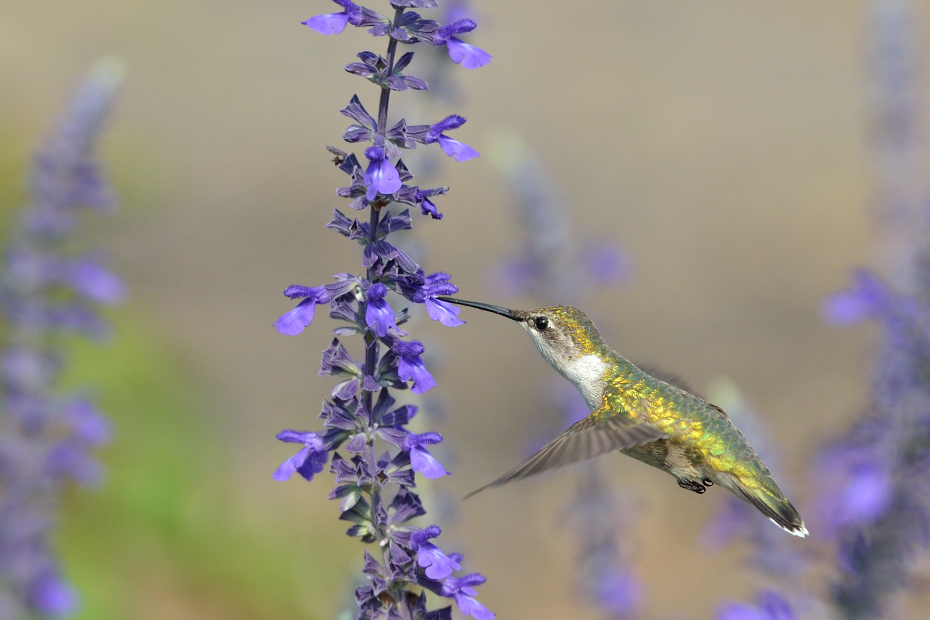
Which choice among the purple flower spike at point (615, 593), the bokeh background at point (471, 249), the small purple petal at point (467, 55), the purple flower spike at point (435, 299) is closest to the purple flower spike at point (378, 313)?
the purple flower spike at point (435, 299)

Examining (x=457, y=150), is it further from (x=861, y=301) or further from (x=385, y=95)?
(x=861, y=301)

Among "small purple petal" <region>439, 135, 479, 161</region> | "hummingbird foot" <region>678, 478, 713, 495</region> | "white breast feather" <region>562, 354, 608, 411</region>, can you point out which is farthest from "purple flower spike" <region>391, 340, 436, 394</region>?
"hummingbird foot" <region>678, 478, 713, 495</region>

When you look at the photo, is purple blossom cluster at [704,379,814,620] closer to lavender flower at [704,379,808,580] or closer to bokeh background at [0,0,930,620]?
lavender flower at [704,379,808,580]

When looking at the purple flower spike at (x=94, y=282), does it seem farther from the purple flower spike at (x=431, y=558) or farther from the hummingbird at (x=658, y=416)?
the purple flower spike at (x=431, y=558)

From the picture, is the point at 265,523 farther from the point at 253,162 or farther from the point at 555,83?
the point at 555,83

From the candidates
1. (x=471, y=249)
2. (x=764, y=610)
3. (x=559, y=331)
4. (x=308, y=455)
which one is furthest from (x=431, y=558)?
(x=471, y=249)

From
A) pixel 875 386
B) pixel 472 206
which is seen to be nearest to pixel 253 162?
pixel 472 206
